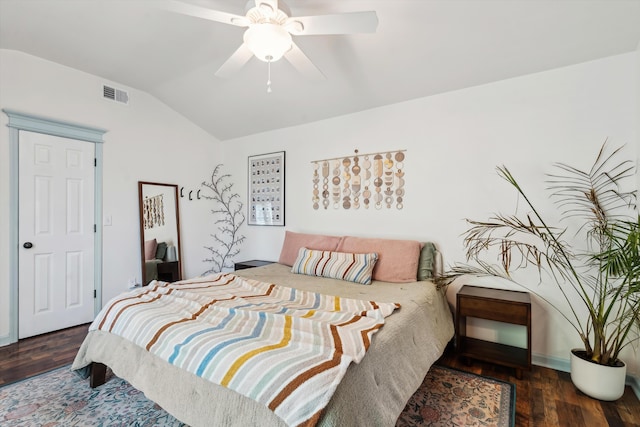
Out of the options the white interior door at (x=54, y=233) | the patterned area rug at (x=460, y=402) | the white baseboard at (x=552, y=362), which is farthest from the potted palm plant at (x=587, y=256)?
the white interior door at (x=54, y=233)

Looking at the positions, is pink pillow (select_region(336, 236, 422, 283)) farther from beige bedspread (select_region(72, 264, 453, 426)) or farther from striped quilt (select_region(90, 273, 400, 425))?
striped quilt (select_region(90, 273, 400, 425))

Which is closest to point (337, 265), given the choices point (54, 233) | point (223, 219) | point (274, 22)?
point (274, 22)

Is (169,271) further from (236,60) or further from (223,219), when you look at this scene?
(236,60)

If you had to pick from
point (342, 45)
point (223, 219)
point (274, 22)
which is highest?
point (342, 45)

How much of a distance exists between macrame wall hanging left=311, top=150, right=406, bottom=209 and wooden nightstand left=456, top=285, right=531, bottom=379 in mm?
1107

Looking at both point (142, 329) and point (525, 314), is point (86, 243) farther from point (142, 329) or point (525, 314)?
point (525, 314)

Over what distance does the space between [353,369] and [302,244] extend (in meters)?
2.20

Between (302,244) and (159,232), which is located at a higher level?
(159,232)

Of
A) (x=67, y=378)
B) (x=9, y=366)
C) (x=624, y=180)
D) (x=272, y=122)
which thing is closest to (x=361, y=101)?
(x=272, y=122)

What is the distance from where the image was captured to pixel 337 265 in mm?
2771

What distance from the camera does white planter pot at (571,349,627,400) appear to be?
6.12 feet

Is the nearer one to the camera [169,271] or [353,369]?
[353,369]

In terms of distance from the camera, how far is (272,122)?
3.85 metres

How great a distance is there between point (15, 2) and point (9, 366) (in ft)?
9.17
